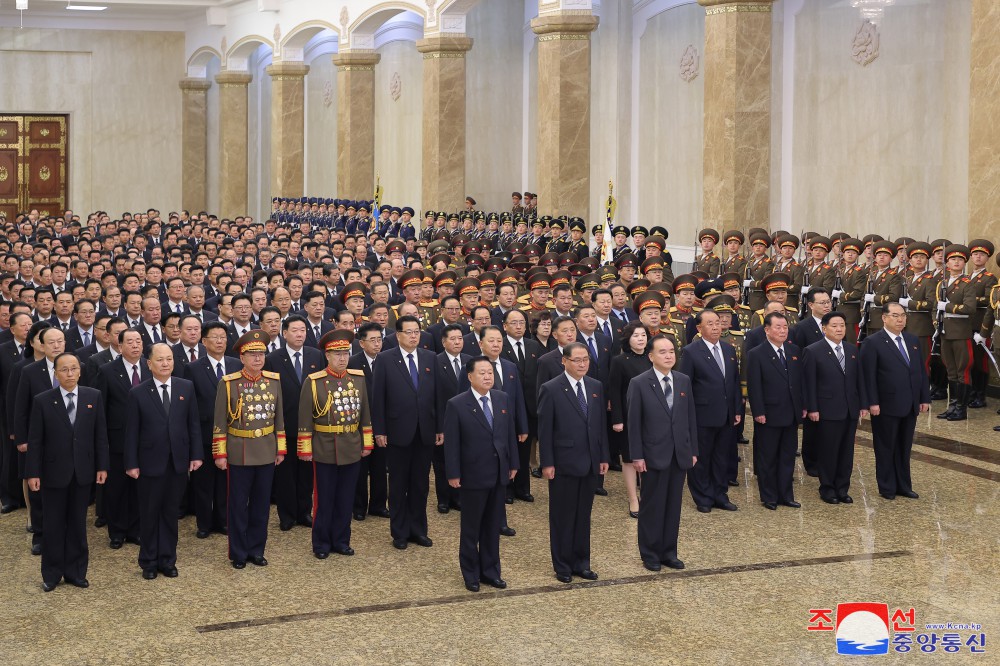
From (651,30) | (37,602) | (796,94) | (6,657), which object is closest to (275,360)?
(37,602)

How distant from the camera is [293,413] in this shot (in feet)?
30.9

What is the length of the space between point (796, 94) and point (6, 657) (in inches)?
638

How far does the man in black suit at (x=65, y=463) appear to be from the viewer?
7.83m

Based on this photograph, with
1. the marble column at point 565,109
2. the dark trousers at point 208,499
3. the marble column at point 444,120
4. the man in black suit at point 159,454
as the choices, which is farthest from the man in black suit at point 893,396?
the marble column at point 444,120

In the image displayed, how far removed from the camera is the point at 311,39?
116 ft

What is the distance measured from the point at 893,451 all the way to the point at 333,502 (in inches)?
178

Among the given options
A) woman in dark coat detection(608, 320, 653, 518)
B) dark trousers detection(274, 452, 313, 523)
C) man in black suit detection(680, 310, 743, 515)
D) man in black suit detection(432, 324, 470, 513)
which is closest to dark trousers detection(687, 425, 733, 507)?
man in black suit detection(680, 310, 743, 515)

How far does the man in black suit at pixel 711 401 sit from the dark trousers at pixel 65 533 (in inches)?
178

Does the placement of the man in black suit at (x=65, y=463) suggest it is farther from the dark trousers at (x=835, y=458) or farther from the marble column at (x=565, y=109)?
the marble column at (x=565, y=109)

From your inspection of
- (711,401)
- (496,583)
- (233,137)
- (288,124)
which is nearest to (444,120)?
(288,124)

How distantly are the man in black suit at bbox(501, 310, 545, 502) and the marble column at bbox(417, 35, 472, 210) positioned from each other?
15174mm

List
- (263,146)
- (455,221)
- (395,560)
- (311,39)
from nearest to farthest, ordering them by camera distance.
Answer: (395,560)
(455,221)
(311,39)
(263,146)

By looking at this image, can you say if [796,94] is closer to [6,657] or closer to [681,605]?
[681,605]

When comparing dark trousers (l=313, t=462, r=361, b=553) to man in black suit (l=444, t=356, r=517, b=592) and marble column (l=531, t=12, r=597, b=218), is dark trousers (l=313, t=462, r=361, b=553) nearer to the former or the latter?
man in black suit (l=444, t=356, r=517, b=592)
